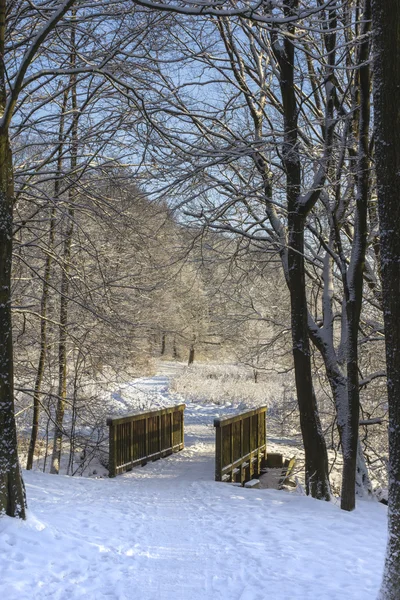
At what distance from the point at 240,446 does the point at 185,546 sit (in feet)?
18.0

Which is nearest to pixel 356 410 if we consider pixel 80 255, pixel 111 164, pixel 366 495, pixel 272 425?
Result: pixel 366 495

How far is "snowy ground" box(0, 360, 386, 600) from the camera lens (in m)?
3.89

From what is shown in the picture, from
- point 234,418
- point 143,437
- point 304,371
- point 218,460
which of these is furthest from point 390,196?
point 143,437

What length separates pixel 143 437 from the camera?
1009 cm

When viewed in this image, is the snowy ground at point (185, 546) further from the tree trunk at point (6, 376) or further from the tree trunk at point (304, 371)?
the tree trunk at point (304, 371)

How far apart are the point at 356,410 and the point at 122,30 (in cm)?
563

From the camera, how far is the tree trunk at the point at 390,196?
3.49 m

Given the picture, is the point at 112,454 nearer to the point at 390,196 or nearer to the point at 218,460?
the point at 218,460

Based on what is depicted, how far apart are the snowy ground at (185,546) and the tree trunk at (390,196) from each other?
101 cm

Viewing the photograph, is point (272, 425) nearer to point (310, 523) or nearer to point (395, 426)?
point (310, 523)

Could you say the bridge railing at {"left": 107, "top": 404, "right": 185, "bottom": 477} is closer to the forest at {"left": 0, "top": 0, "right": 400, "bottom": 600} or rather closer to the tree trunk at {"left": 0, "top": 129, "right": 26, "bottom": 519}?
the forest at {"left": 0, "top": 0, "right": 400, "bottom": 600}

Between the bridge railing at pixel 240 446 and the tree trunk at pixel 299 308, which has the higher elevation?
the tree trunk at pixel 299 308

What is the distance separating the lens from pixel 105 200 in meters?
8.03

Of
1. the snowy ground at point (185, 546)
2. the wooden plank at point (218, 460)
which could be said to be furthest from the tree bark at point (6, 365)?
the wooden plank at point (218, 460)
